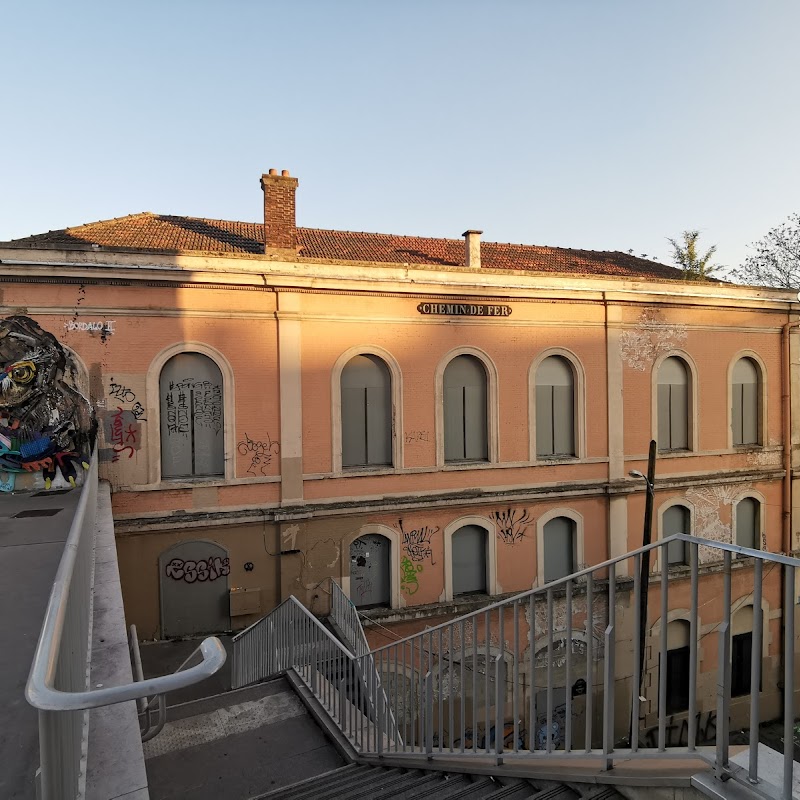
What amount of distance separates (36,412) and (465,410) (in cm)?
863

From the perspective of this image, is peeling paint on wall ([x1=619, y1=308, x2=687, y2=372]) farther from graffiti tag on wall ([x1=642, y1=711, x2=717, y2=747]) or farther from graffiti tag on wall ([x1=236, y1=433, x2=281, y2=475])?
graffiti tag on wall ([x1=642, y1=711, x2=717, y2=747])

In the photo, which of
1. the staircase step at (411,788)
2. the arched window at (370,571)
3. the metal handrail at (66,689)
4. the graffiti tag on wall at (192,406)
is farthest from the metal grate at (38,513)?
the arched window at (370,571)

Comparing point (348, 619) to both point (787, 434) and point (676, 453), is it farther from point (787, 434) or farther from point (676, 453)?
point (787, 434)

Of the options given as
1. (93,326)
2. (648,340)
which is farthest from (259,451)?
(648,340)

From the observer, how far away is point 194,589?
436 inches

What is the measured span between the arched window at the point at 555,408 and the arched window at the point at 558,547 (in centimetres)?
178

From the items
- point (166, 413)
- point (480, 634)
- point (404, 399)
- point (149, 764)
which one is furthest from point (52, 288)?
point (480, 634)

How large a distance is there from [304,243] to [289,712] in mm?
11722

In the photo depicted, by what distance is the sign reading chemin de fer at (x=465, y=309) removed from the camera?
12.8 meters

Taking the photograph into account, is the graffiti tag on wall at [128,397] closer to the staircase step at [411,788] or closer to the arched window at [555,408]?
the staircase step at [411,788]

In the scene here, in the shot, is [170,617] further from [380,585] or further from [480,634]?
[480,634]

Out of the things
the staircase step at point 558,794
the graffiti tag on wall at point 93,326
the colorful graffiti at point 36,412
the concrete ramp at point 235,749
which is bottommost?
the concrete ramp at point 235,749

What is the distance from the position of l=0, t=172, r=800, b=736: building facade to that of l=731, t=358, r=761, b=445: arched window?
7 centimetres

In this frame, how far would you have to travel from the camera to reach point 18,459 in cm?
857
